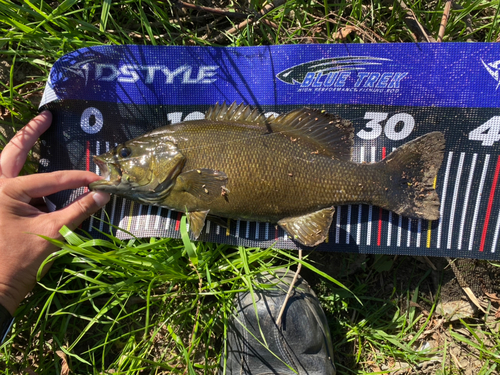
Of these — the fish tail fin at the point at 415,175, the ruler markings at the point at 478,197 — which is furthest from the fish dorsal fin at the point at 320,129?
the ruler markings at the point at 478,197

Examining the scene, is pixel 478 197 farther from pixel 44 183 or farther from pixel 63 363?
pixel 63 363

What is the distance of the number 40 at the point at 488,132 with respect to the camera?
307 cm

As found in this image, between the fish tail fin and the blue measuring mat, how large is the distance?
0.15 metres

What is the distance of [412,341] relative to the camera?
3303 mm

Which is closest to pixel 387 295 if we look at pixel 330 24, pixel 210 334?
pixel 210 334

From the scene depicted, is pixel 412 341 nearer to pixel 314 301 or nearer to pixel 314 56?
pixel 314 301

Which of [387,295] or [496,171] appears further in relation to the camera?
[387,295]

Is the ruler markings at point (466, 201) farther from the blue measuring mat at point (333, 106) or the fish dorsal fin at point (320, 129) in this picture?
the fish dorsal fin at point (320, 129)

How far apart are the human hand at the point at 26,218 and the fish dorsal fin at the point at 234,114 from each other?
1.18 meters

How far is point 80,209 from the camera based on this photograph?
311 centimetres

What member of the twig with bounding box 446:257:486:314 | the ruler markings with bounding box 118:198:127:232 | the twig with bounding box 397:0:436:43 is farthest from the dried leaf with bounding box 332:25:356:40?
the ruler markings with bounding box 118:198:127:232

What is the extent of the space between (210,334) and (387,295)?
1737 millimetres

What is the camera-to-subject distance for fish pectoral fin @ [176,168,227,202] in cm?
291

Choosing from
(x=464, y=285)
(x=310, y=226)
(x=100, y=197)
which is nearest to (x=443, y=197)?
(x=464, y=285)
